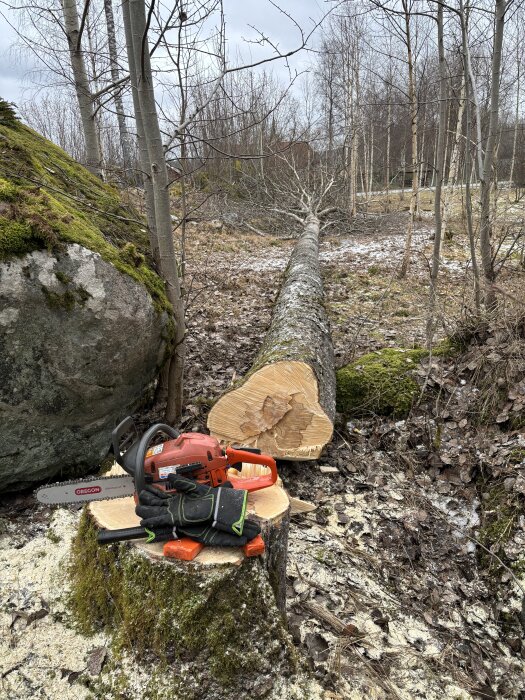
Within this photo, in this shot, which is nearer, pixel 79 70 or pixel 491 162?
pixel 491 162

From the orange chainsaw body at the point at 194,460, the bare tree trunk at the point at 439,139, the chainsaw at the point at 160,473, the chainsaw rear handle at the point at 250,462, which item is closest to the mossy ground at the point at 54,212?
the chainsaw at the point at 160,473

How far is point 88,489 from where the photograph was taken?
92.0 inches

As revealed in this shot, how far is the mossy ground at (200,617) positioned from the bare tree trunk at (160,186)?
202 centimetres

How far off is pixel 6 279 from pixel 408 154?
30.0 meters

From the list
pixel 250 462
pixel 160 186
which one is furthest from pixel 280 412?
pixel 160 186

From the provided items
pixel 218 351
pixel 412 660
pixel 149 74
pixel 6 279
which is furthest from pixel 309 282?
pixel 412 660

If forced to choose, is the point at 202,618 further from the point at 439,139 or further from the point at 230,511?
the point at 439,139

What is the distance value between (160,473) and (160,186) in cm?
246

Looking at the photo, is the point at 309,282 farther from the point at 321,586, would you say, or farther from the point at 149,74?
the point at 321,586

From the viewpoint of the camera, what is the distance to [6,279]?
2.76 meters

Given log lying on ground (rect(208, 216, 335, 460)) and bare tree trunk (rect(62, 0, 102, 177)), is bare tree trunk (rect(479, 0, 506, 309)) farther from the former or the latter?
bare tree trunk (rect(62, 0, 102, 177))

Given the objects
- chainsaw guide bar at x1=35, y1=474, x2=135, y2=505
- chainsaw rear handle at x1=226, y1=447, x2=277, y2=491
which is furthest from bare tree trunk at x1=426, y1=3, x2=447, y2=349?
chainsaw guide bar at x1=35, y1=474, x2=135, y2=505

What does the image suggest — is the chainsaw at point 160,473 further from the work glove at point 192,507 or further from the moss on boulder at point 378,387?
the moss on boulder at point 378,387

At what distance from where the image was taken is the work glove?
2.09m
